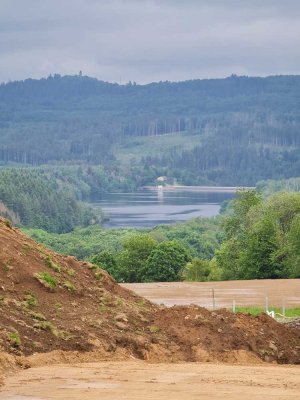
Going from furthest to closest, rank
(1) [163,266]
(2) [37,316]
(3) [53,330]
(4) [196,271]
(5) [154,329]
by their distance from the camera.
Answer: (1) [163,266] → (4) [196,271] → (5) [154,329] → (2) [37,316] → (3) [53,330]

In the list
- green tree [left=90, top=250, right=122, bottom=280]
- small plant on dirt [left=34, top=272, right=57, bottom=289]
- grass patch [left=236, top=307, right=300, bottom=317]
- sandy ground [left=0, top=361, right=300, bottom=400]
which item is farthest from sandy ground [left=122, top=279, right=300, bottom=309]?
sandy ground [left=0, top=361, right=300, bottom=400]

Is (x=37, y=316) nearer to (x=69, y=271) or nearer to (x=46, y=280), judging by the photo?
(x=46, y=280)

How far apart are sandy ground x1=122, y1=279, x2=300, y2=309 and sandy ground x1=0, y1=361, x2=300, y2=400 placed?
24.1m

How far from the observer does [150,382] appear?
2627 cm

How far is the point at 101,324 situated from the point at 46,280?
2.47 meters

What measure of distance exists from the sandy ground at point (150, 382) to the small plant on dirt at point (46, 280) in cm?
433

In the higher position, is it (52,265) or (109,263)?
(52,265)

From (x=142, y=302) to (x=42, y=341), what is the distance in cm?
610

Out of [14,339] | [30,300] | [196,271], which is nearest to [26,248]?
[30,300]

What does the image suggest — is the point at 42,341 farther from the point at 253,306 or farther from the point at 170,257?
the point at 170,257

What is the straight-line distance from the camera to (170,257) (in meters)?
88.0

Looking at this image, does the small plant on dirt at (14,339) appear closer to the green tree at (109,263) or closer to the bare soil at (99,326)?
the bare soil at (99,326)

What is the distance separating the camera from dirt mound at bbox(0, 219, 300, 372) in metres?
29.9

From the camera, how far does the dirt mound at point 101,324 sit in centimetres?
2991
